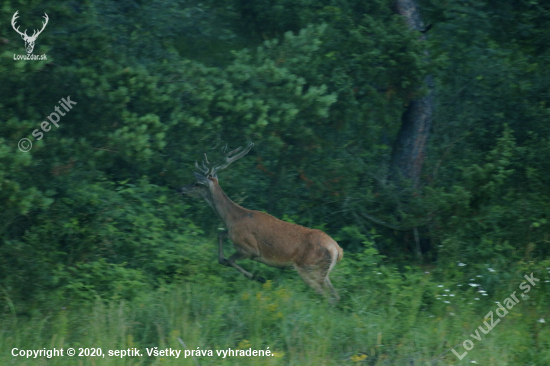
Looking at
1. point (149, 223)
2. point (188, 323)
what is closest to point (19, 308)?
point (188, 323)

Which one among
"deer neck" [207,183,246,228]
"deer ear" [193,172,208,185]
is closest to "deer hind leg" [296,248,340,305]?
"deer neck" [207,183,246,228]

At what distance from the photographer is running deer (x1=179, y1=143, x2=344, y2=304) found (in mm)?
8078

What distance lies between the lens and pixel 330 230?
423 inches

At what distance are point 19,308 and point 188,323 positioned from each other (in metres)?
2.01

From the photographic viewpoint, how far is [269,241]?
844cm

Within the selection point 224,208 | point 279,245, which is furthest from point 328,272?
point 224,208

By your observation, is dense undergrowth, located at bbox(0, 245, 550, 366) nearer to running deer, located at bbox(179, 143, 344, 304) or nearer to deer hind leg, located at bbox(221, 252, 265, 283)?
deer hind leg, located at bbox(221, 252, 265, 283)

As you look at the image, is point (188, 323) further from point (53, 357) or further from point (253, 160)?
point (253, 160)

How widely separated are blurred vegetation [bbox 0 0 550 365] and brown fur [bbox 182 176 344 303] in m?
Result: 0.27

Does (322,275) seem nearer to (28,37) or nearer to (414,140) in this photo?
(414,140)

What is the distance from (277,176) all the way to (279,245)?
8.74 feet

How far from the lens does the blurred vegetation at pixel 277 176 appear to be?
270 inches

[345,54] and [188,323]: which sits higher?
[345,54]

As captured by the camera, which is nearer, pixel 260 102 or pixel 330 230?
pixel 260 102
